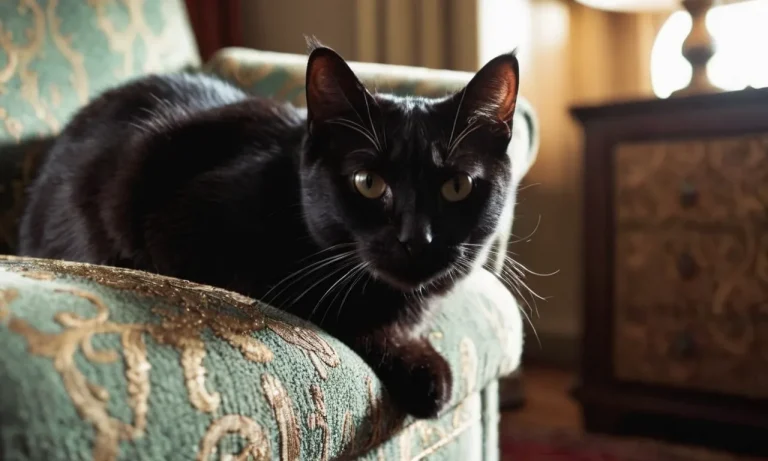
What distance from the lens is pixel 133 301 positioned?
458mm

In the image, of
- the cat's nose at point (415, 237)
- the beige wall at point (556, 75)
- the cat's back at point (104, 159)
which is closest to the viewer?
the cat's nose at point (415, 237)

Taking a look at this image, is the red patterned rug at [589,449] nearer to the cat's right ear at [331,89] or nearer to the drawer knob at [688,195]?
the drawer knob at [688,195]

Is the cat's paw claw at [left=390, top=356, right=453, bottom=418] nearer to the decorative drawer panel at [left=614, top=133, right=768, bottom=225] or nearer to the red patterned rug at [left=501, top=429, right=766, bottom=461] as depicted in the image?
the red patterned rug at [left=501, top=429, right=766, bottom=461]

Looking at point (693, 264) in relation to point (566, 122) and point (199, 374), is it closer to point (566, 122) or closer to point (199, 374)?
point (566, 122)

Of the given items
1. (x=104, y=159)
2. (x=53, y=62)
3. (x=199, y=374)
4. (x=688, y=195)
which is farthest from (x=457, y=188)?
(x=688, y=195)

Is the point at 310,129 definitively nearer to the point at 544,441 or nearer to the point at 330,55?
the point at 330,55

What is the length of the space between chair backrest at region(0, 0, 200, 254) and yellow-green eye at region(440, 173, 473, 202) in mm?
696

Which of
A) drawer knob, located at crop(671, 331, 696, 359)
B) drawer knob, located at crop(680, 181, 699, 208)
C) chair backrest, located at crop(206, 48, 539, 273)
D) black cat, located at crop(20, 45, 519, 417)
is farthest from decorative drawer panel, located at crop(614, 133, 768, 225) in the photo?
black cat, located at crop(20, 45, 519, 417)

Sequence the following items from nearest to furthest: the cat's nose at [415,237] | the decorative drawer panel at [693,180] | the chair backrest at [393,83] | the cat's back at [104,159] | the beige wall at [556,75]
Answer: the cat's nose at [415,237] < the cat's back at [104,159] < the chair backrest at [393,83] < the decorative drawer panel at [693,180] < the beige wall at [556,75]

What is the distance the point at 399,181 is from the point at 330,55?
147 millimetres

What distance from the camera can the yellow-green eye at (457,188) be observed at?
70cm

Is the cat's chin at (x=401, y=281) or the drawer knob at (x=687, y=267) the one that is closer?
the cat's chin at (x=401, y=281)

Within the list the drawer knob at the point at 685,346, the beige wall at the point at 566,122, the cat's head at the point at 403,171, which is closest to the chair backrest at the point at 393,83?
the cat's head at the point at 403,171

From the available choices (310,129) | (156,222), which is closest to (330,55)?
(310,129)
